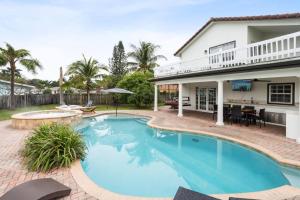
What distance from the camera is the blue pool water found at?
20.9 feet

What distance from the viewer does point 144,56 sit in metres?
35.2

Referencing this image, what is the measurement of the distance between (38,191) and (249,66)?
10.4 m

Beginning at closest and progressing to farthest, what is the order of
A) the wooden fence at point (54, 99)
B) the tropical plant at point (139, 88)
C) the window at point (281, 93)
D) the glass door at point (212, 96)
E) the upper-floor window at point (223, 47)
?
1. the window at point (281, 93)
2. the upper-floor window at point (223, 47)
3. the glass door at point (212, 96)
4. the tropical plant at point (139, 88)
5. the wooden fence at point (54, 99)

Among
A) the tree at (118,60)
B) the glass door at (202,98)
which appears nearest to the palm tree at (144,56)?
the tree at (118,60)

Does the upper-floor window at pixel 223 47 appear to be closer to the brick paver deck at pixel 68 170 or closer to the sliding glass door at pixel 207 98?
the sliding glass door at pixel 207 98

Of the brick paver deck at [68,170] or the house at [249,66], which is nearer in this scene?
the brick paver deck at [68,170]

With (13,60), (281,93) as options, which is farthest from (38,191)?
(13,60)

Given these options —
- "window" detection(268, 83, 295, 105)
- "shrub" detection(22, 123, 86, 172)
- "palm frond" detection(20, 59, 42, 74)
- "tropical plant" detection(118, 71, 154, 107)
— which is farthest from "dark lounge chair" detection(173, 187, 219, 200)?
"palm frond" detection(20, 59, 42, 74)

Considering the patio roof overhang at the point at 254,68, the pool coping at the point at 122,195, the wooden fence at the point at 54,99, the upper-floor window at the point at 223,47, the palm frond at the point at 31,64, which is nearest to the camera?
the pool coping at the point at 122,195

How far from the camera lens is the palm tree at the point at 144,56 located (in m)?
35.1

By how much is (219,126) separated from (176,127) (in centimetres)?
249

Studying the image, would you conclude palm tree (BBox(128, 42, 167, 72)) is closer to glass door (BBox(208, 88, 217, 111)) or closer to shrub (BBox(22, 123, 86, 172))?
glass door (BBox(208, 88, 217, 111))

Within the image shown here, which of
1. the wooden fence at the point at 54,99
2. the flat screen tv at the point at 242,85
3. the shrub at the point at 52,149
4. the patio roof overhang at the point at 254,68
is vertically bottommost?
the shrub at the point at 52,149

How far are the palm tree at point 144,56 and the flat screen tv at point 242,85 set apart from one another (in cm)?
2074
